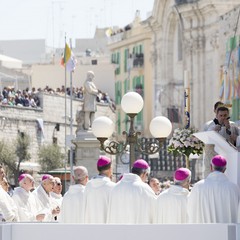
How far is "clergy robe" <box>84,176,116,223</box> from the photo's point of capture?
1707cm

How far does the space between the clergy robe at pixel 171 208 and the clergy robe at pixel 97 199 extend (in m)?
0.62

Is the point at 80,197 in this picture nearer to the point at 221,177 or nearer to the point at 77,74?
the point at 221,177

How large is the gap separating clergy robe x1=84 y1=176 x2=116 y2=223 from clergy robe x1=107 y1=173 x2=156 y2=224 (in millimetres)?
A: 193

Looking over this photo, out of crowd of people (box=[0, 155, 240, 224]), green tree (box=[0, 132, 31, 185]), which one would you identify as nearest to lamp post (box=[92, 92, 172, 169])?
crowd of people (box=[0, 155, 240, 224])

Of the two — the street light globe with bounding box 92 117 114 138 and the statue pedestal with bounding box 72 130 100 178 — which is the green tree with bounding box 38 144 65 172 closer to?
the statue pedestal with bounding box 72 130 100 178

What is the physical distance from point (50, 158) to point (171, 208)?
192ft

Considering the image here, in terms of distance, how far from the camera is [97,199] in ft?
56.3

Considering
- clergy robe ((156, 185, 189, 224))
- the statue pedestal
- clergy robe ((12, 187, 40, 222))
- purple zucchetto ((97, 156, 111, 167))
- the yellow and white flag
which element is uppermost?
the yellow and white flag

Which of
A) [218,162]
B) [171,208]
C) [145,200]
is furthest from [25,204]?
[218,162]

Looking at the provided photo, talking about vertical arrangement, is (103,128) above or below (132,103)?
below

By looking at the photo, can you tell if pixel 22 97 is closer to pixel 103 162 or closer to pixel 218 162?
pixel 103 162

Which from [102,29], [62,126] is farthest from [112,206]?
[102,29]

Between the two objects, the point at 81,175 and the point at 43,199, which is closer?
the point at 81,175

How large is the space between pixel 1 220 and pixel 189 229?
234cm
